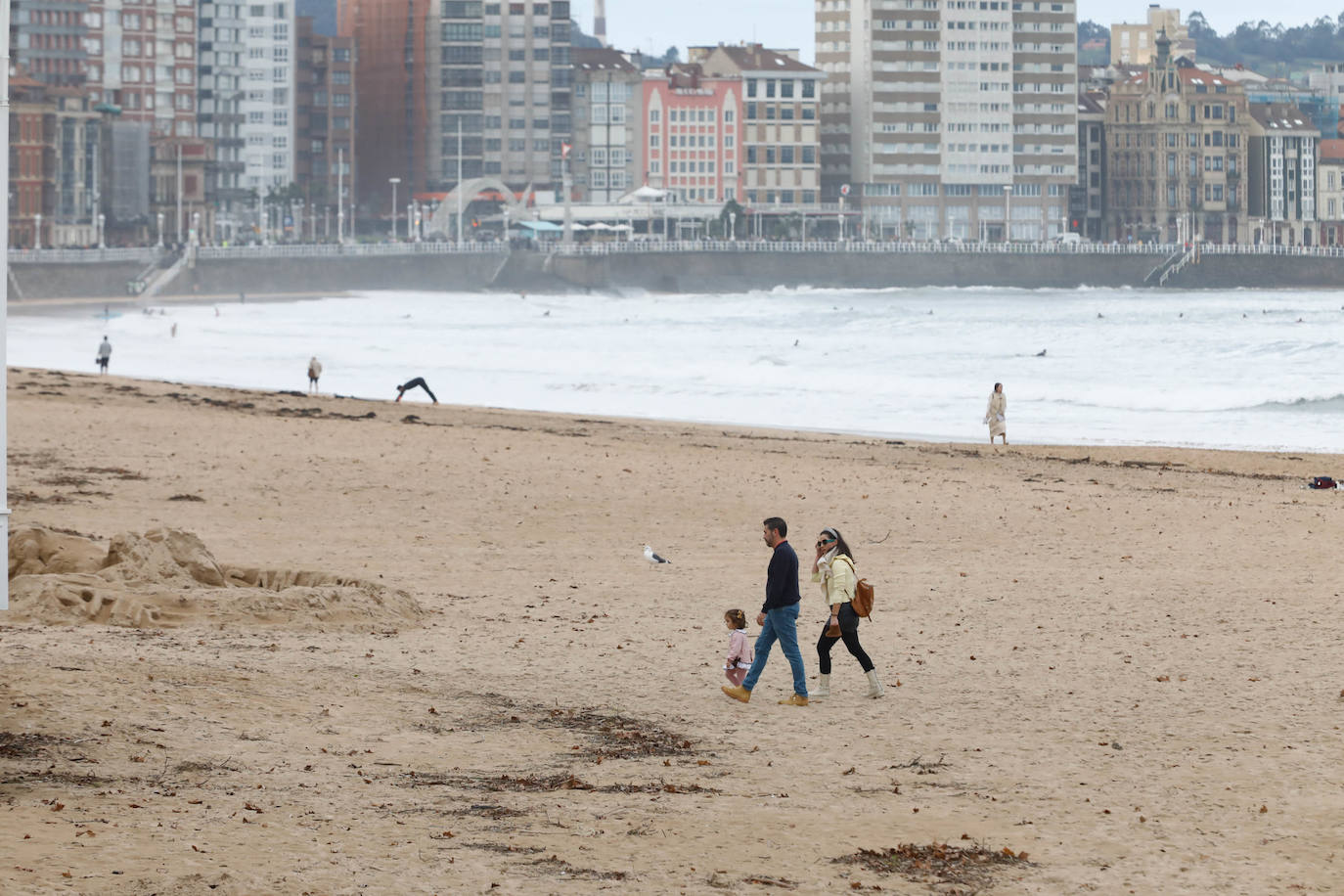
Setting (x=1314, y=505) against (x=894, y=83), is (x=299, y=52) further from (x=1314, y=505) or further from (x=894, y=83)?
(x=1314, y=505)

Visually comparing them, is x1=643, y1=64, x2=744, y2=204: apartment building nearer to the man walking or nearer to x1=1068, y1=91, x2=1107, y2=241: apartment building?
x1=1068, y1=91, x2=1107, y2=241: apartment building

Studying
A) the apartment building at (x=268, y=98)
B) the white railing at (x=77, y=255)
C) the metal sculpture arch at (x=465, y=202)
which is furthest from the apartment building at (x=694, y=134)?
the white railing at (x=77, y=255)

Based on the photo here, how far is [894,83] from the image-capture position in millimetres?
176375

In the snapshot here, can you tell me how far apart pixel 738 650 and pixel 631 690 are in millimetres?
739

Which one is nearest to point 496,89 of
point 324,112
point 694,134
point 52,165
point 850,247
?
point 324,112

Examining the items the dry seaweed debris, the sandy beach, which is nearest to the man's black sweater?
the sandy beach

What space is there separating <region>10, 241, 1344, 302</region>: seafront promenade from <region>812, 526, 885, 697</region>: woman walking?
9845cm

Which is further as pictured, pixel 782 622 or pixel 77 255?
pixel 77 255

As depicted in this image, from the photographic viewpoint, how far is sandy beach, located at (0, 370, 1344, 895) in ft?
28.6

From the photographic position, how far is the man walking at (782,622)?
12.0m

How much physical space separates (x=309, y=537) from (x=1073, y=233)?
15936cm

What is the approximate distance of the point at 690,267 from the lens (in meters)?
140

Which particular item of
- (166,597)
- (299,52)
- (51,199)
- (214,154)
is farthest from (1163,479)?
(299,52)

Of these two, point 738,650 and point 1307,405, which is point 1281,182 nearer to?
point 1307,405
